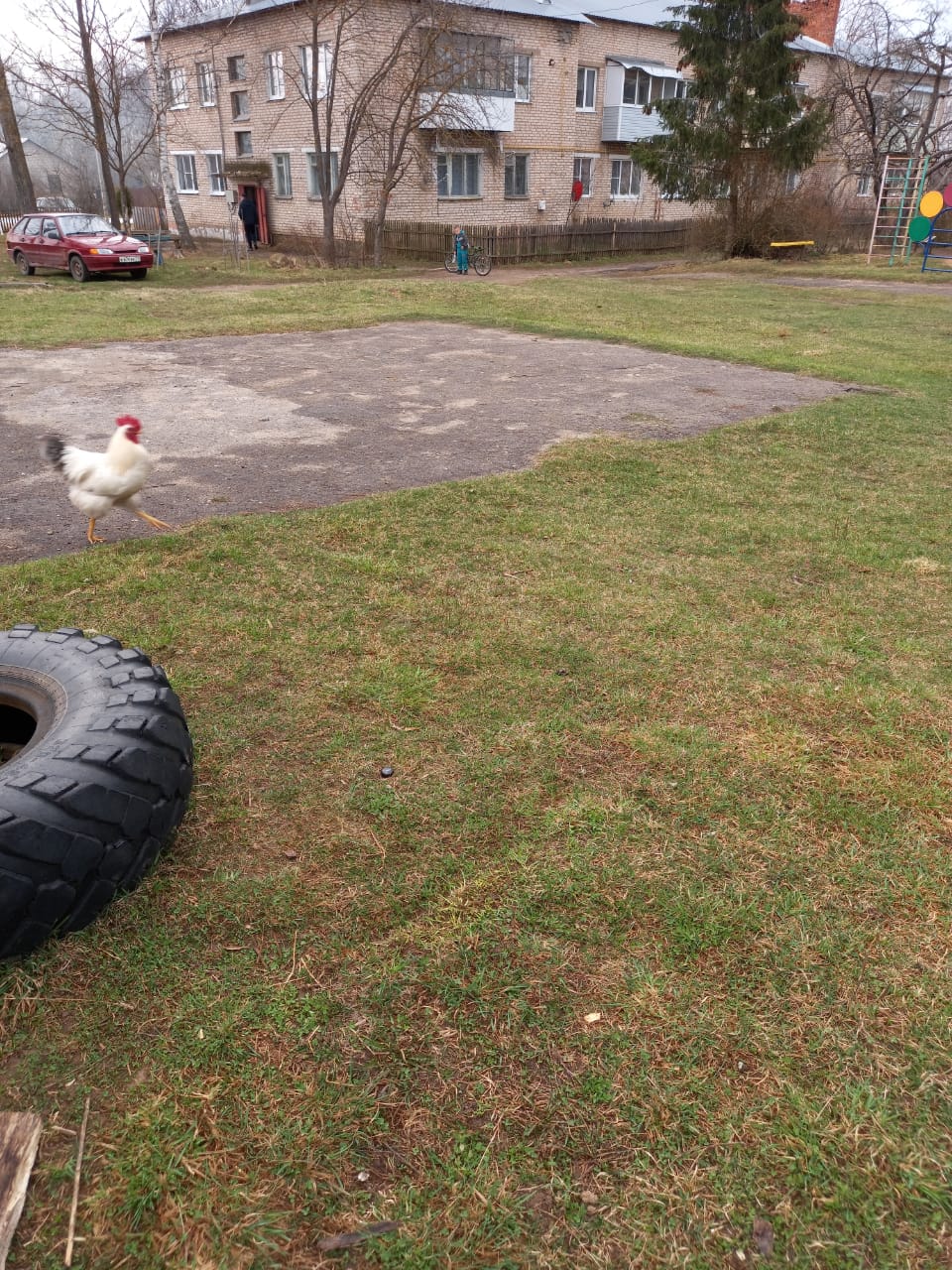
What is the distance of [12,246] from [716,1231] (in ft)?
81.7

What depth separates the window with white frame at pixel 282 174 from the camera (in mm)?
30469

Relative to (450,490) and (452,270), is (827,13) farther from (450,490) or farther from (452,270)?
(450,490)

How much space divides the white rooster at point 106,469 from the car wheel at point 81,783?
1890 mm

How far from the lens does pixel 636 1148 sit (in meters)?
1.77

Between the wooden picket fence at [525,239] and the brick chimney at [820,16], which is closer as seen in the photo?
the wooden picket fence at [525,239]

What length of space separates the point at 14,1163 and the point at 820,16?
5105 cm

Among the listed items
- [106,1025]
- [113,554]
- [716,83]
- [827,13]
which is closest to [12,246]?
[716,83]

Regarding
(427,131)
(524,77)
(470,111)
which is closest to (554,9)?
(524,77)

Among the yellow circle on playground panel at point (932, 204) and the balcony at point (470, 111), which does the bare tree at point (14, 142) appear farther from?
the yellow circle on playground panel at point (932, 204)

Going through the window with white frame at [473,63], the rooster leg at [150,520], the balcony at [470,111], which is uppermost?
the window with white frame at [473,63]

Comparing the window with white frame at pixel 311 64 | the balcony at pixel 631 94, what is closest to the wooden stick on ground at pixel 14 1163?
the window with white frame at pixel 311 64

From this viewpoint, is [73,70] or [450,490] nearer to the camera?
[450,490]

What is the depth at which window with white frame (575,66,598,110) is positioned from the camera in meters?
32.3

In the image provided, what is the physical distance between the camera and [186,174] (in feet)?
116
